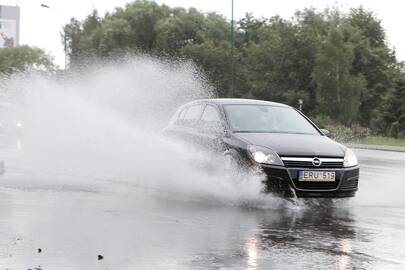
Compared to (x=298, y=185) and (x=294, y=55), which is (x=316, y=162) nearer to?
(x=298, y=185)

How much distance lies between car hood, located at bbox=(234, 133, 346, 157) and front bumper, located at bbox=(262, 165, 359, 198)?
239 mm

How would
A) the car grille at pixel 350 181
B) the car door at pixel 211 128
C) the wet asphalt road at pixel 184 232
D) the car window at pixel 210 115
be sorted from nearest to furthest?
the wet asphalt road at pixel 184 232 → the car grille at pixel 350 181 → the car door at pixel 211 128 → the car window at pixel 210 115

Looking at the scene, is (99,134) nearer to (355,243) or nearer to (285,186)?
(285,186)

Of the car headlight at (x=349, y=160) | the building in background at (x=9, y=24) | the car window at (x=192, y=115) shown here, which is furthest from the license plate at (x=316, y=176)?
the building in background at (x=9, y=24)

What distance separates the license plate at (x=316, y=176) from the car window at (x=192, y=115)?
112 inches

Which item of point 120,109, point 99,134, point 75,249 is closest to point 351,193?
point 75,249

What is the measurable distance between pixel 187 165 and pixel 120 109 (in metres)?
11.0

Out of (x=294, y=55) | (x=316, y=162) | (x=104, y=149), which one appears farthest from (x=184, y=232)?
(x=294, y=55)

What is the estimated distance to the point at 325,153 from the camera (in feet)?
33.9

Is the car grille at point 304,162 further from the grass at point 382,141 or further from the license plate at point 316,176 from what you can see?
the grass at point 382,141

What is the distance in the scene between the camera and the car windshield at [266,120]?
11383 mm

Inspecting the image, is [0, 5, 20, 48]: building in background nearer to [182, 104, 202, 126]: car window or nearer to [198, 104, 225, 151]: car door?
[182, 104, 202, 126]: car window

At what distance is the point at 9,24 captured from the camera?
15688 centimetres

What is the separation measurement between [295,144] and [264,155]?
1.76 feet
